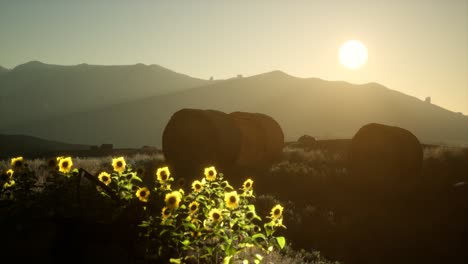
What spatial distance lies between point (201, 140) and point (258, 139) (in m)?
3.52

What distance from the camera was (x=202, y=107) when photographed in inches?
4321

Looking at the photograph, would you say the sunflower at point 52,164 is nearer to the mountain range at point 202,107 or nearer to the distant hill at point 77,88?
the mountain range at point 202,107

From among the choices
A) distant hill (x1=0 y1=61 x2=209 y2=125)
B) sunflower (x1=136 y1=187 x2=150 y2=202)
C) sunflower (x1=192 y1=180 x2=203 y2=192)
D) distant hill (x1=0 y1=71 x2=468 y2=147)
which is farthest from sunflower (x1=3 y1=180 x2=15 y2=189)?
distant hill (x1=0 y1=61 x2=209 y2=125)

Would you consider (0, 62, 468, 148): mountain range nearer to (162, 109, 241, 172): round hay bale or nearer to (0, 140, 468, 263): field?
(0, 140, 468, 263): field

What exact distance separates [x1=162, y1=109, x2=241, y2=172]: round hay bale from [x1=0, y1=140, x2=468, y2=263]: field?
0.80 m

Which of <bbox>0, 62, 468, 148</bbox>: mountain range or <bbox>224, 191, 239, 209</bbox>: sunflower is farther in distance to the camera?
<bbox>0, 62, 468, 148</bbox>: mountain range

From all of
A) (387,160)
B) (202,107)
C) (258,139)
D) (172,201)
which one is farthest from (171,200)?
(202,107)

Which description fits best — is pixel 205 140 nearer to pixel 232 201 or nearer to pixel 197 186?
pixel 197 186

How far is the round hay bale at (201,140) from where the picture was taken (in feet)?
48.6

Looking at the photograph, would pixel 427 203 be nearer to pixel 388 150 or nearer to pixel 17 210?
pixel 388 150

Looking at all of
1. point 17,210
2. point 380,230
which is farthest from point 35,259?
point 380,230

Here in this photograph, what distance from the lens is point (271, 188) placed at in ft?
45.6

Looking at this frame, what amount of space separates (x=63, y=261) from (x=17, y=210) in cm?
88

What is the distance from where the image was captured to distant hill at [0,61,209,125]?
12544cm
